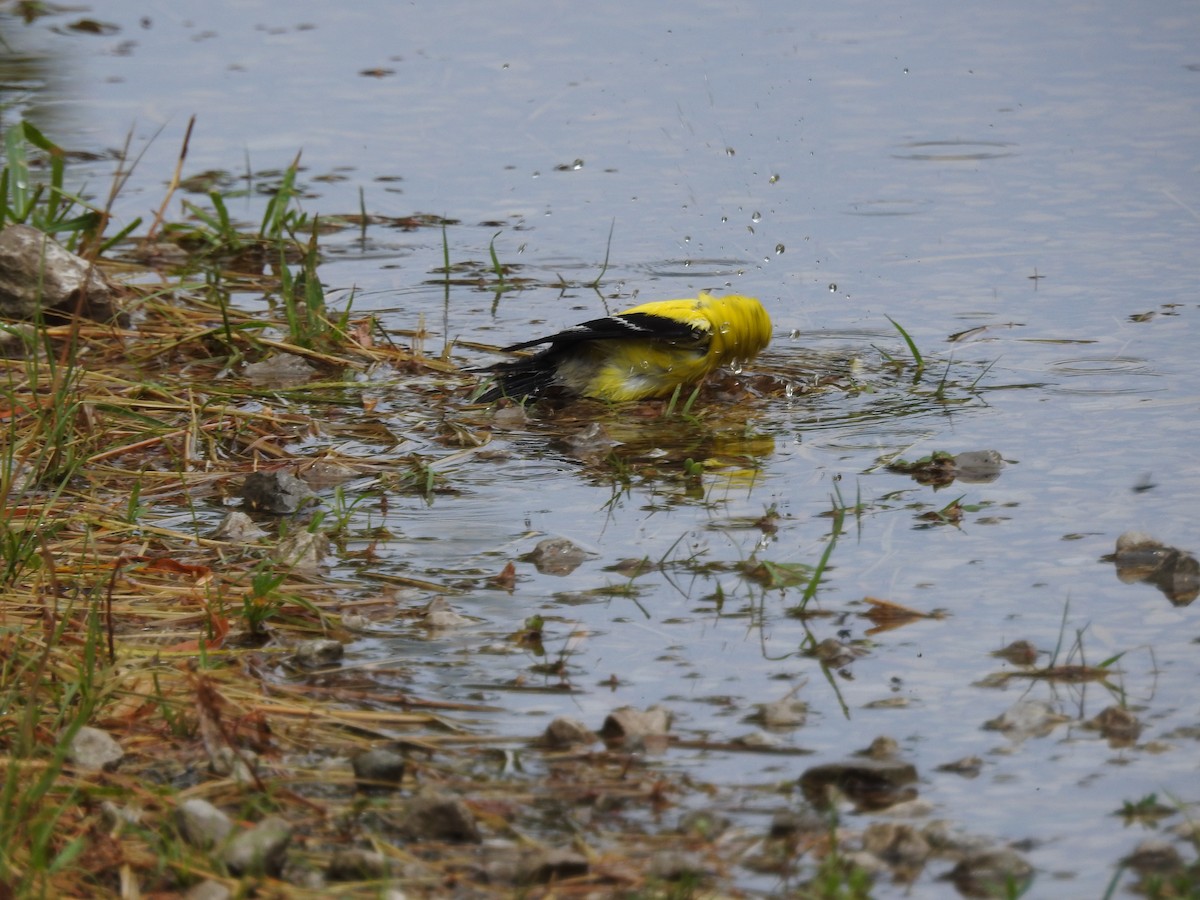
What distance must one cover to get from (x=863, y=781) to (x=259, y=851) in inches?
41.8

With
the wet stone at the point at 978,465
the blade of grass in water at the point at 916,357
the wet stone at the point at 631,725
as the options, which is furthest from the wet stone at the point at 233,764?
the blade of grass in water at the point at 916,357

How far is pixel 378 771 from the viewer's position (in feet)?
9.68

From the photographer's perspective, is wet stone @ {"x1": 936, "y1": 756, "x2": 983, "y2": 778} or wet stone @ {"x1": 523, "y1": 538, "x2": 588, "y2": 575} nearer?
wet stone @ {"x1": 936, "y1": 756, "x2": 983, "y2": 778}

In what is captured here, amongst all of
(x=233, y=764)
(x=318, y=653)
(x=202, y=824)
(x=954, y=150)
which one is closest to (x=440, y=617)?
(x=318, y=653)

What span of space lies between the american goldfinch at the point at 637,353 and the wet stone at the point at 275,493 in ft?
3.80

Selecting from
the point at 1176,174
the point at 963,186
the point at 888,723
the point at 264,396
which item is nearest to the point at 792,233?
the point at 963,186

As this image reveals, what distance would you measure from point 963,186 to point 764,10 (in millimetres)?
4385

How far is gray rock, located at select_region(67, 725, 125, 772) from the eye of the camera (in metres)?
3.00

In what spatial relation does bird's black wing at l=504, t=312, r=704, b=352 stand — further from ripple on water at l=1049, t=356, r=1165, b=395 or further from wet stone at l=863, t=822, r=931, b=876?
wet stone at l=863, t=822, r=931, b=876

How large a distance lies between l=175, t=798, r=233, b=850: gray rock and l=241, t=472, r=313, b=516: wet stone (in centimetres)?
181

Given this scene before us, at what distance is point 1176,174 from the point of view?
7.82 meters

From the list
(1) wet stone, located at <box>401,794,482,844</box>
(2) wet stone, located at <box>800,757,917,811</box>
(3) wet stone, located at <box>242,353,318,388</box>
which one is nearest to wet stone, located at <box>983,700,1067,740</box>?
(2) wet stone, located at <box>800,757,917,811</box>

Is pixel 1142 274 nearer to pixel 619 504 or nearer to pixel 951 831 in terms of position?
pixel 619 504

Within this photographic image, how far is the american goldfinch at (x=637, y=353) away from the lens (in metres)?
5.57
